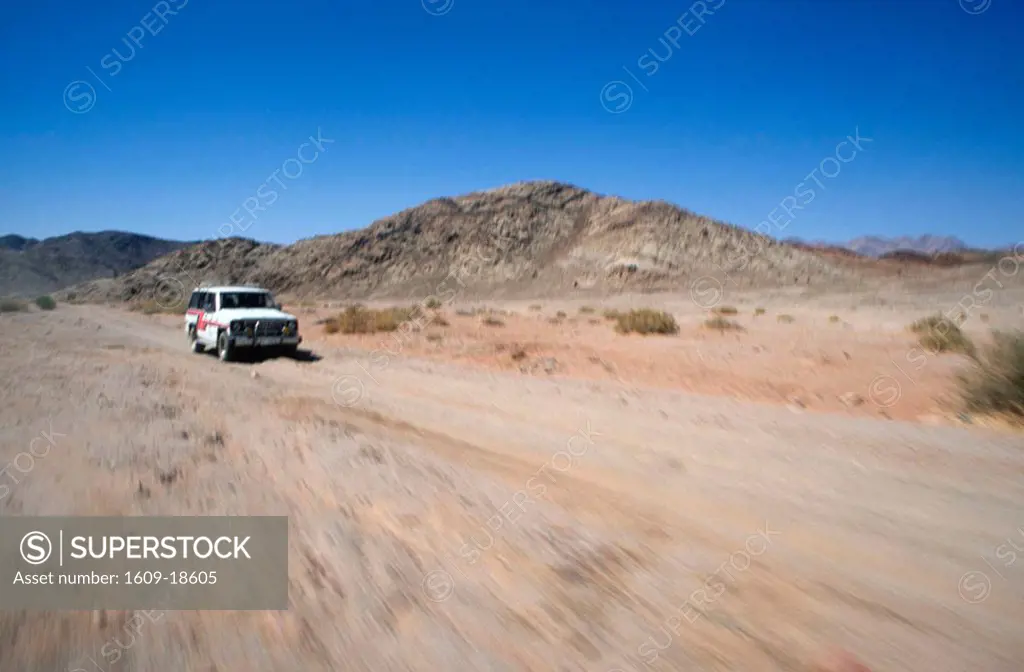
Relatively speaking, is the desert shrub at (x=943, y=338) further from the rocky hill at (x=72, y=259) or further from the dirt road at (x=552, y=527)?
the rocky hill at (x=72, y=259)

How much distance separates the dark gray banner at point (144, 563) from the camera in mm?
3350

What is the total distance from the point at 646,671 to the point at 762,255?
7149 centimetres

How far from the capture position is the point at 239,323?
552 inches

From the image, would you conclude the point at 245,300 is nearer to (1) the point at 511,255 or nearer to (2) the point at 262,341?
(2) the point at 262,341

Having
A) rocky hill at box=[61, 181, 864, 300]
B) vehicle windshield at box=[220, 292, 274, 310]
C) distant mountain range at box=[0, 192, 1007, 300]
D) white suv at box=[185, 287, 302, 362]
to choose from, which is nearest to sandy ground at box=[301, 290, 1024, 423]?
white suv at box=[185, 287, 302, 362]

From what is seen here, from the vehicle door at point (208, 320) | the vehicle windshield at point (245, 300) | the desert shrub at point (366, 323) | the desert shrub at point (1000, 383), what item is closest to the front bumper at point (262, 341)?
the vehicle door at point (208, 320)

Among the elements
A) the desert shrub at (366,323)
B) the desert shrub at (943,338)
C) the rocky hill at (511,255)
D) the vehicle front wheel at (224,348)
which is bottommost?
the desert shrub at (943,338)

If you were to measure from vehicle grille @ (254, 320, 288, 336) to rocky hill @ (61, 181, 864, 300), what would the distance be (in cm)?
4893

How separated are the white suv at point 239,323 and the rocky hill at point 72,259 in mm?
132095


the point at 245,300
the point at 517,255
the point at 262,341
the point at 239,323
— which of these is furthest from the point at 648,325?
the point at 517,255

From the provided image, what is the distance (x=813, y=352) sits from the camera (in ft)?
48.6

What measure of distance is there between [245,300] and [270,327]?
2282 millimetres

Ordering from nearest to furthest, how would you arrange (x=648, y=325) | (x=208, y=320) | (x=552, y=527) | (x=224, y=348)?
(x=552, y=527)
(x=224, y=348)
(x=208, y=320)
(x=648, y=325)

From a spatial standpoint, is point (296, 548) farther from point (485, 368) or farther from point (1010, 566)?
point (485, 368)
